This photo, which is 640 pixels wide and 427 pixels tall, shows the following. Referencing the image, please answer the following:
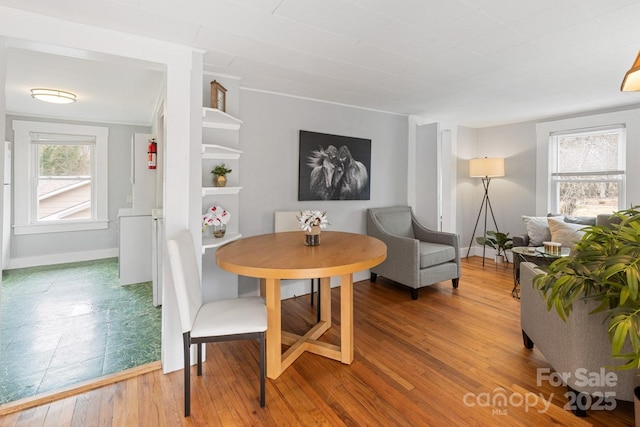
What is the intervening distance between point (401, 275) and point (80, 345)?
121 inches

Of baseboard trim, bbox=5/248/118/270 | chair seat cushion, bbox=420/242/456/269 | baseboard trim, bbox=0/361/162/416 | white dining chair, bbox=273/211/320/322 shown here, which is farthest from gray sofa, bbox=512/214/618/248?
baseboard trim, bbox=5/248/118/270

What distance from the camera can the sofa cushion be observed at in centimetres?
410

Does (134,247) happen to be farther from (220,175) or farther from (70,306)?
(220,175)

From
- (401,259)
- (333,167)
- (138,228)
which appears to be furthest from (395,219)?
(138,228)

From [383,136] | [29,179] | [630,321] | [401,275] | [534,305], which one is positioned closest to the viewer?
[630,321]

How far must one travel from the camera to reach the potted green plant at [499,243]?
4.61 meters

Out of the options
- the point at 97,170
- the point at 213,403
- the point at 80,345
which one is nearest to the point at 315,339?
the point at 213,403

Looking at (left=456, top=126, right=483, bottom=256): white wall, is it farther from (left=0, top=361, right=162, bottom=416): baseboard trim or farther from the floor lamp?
(left=0, top=361, right=162, bottom=416): baseboard trim

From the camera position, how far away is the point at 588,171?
4.29 m

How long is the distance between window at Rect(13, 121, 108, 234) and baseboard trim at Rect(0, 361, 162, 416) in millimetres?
4029

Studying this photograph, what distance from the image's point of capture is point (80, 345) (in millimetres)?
2455

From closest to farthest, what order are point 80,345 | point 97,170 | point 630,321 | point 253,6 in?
1. point 630,321
2. point 253,6
3. point 80,345
4. point 97,170

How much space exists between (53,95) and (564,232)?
246 inches

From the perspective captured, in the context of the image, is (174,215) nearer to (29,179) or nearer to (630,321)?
(630,321)
